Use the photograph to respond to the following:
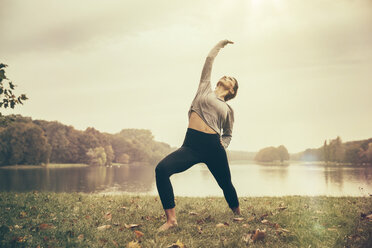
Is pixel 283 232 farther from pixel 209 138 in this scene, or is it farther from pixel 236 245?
pixel 209 138

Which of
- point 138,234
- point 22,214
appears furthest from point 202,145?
point 22,214

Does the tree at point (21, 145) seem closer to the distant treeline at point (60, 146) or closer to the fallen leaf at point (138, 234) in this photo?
the distant treeline at point (60, 146)

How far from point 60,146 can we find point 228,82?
259 ft

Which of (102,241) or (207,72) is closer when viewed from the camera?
(102,241)

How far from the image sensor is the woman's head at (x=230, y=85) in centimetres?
550

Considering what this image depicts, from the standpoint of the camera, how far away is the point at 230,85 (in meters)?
5.51

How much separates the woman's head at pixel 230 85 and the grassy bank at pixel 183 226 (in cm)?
231

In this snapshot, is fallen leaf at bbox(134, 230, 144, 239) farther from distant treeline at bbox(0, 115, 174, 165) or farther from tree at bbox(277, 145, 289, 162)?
tree at bbox(277, 145, 289, 162)

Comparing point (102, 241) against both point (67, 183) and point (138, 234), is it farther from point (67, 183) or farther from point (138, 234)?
point (67, 183)

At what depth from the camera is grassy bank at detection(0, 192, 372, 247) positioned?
415 cm

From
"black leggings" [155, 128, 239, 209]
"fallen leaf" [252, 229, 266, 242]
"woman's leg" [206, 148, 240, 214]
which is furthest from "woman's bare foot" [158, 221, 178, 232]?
"fallen leaf" [252, 229, 266, 242]

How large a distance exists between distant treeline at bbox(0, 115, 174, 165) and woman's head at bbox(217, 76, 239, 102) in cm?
4186

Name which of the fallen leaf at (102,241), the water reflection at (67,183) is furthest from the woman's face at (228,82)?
the water reflection at (67,183)

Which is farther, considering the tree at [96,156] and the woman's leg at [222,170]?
the tree at [96,156]
